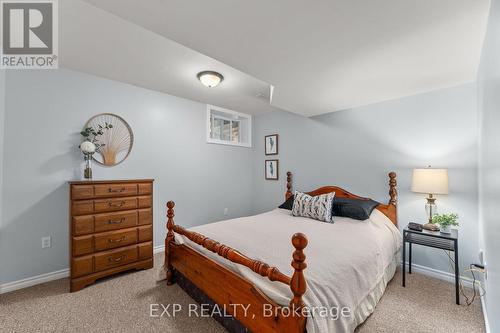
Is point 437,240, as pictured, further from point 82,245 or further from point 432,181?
point 82,245

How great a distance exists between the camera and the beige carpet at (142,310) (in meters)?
1.76

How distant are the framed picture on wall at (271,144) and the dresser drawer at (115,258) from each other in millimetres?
2908

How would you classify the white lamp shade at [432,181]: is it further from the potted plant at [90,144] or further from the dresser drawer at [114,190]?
the potted plant at [90,144]

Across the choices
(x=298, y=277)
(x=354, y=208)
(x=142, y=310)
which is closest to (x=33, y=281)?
(x=142, y=310)

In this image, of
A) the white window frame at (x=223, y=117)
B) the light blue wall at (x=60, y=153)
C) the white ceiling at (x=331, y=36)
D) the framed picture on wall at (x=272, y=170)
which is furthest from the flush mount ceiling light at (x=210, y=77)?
the framed picture on wall at (x=272, y=170)

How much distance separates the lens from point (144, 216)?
2773mm

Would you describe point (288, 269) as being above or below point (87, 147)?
below

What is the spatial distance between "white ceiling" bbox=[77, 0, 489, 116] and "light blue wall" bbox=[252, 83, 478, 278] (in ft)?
1.38

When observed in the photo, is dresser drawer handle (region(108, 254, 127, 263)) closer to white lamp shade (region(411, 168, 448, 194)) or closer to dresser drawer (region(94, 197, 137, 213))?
dresser drawer (region(94, 197, 137, 213))

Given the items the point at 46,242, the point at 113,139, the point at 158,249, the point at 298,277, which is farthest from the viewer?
the point at 158,249

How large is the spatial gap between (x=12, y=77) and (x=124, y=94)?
1083 mm

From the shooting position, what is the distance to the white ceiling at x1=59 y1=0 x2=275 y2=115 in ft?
5.96

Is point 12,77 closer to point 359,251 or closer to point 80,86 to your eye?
point 80,86

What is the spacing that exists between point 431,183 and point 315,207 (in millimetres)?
1272
